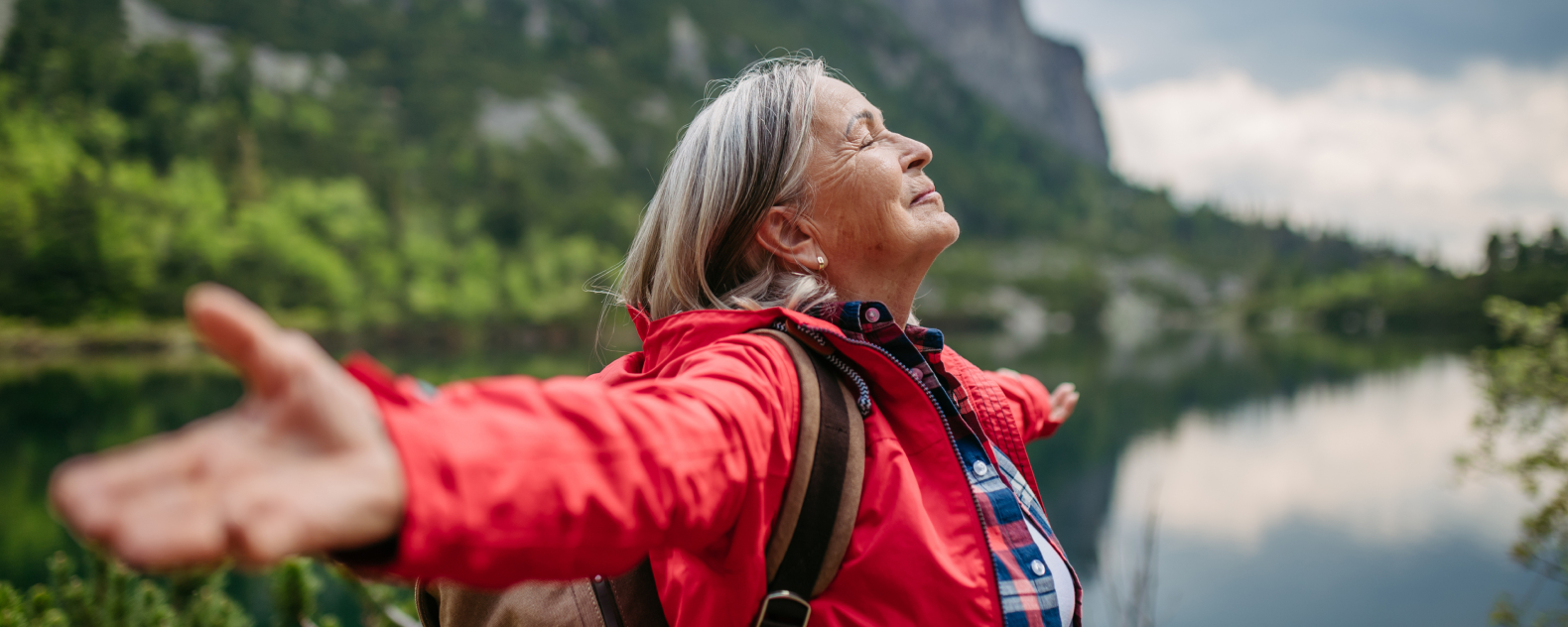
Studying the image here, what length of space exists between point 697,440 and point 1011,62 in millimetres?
180993

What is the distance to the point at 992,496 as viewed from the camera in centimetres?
138

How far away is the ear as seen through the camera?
172 centimetres

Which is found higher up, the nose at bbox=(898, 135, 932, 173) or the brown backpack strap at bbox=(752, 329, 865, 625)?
the nose at bbox=(898, 135, 932, 173)

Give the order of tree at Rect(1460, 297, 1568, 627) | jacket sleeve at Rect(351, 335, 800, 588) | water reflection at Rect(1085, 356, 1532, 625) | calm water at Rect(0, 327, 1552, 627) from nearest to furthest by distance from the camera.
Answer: jacket sleeve at Rect(351, 335, 800, 588)
tree at Rect(1460, 297, 1568, 627)
water reflection at Rect(1085, 356, 1532, 625)
calm water at Rect(0, 327, 1552, 627)

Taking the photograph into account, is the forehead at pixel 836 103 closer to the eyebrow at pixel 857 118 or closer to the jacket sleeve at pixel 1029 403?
the eyebrow at pixel 857 118

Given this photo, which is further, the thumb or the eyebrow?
the eyebrow

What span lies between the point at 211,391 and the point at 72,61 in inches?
2029

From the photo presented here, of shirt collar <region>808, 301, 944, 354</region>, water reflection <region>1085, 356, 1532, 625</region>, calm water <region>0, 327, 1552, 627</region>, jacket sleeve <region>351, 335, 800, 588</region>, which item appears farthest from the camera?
calm water <region>0, 327, 1552, 627</region>

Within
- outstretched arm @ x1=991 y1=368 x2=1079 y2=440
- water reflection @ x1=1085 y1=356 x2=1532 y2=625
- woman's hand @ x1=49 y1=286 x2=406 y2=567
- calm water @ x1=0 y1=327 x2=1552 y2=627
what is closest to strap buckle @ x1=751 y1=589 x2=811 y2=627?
woman's hand @ x1=49 y1=286 x2=406 y2=567

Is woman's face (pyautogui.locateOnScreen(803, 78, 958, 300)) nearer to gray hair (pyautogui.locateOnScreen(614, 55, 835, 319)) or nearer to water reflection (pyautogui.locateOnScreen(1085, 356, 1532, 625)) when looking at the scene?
gray hair (pyautogui.locateOnScreen(614, 55, 835, 319))

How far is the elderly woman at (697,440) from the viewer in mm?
643

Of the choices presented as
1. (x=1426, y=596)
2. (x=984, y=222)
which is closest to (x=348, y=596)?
(x=1426, y=596)

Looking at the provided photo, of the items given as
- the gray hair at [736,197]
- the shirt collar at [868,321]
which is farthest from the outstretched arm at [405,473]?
the gray hair at [736,197]

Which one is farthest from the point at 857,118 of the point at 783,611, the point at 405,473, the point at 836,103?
the point at 405,473
